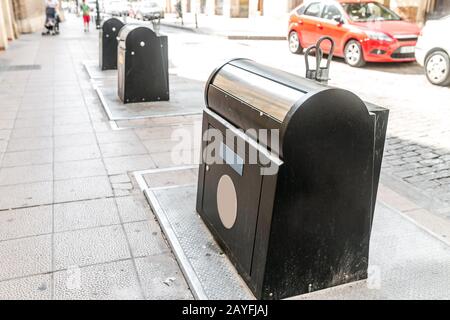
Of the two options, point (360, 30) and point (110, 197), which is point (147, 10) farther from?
point (110, 197)

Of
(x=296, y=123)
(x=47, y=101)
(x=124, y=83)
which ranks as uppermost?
(x=296, y=123)

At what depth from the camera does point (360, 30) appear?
427 inches

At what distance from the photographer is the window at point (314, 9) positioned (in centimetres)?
1259

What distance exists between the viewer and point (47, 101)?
25.3ft

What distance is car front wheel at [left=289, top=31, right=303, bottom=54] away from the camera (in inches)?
540

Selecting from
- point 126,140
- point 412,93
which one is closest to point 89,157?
point 126,140

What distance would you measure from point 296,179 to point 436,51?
8.10 m

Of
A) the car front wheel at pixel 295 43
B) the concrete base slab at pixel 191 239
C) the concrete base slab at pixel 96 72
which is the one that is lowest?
the concrete base slab at pixel 96 72

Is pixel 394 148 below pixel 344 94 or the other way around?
below

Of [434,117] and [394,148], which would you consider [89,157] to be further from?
[434,117]

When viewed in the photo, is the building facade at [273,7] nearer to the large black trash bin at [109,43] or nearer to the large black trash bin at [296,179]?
the large black trash bin at [109,43]

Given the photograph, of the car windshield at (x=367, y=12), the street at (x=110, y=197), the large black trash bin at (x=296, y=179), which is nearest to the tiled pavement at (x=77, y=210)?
the street at (x=110, y=197)

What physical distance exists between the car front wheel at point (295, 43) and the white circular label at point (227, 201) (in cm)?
1151
